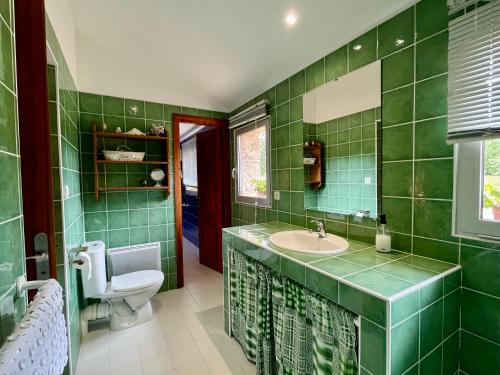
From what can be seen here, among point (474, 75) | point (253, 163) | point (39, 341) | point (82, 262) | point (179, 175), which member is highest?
point (474, 75)

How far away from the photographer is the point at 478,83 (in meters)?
1.04

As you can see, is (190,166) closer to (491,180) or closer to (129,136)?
(129,136)

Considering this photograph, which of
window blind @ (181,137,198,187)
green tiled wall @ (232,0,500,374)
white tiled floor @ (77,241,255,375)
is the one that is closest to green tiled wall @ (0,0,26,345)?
white tiled floor @ (77,241,255,375)

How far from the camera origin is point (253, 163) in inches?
106

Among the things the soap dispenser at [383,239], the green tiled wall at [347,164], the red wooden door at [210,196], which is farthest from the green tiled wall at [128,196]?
the soap dispenser at [383,239]

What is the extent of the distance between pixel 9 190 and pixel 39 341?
40 cm

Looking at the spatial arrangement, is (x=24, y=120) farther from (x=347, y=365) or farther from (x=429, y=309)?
(x=429, y=309)

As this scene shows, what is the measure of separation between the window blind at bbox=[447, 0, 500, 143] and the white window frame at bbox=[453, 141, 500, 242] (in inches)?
3.0

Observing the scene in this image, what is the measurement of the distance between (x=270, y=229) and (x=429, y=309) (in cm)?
115

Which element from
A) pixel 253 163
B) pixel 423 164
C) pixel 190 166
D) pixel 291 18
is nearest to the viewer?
pixel 423 164

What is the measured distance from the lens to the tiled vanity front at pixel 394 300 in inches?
34.1

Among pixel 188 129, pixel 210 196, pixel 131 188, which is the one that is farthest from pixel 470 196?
pixel 188 129

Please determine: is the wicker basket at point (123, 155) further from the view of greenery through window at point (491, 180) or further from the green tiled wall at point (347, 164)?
the view of greenery through window at point (491, 180)

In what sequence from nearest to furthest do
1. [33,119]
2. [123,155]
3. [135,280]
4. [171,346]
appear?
[33,119]
[171,346]
[135,280]
[123,155]
